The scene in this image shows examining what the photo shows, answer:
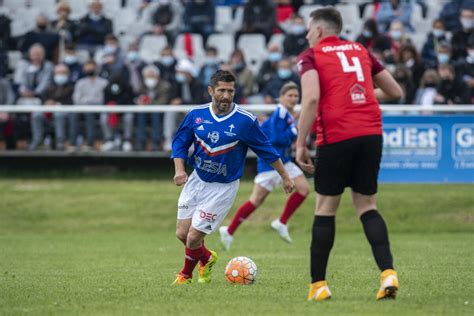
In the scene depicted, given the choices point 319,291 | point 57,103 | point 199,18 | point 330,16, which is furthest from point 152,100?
point 319,291

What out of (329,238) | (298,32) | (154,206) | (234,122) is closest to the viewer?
(329,238)

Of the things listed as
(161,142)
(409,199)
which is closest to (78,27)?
(161,142)

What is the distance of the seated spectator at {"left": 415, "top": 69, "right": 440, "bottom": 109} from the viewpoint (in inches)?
802

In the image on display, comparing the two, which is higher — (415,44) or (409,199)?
(415,44)

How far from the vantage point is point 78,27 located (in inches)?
951

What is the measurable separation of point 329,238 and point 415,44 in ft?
51.3

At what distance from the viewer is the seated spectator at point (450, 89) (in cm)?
2006

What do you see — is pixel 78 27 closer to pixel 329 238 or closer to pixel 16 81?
pixel 16 81

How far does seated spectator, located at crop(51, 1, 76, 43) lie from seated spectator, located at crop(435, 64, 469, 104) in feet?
29.0

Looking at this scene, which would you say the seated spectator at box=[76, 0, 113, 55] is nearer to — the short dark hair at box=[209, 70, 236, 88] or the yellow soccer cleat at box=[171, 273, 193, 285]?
the yellow soccer cleat at box=[171, 273, 193, 285]

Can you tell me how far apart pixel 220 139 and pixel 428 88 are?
1156cm

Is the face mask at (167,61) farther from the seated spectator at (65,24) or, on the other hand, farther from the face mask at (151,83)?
the seated spectator at (65,24)

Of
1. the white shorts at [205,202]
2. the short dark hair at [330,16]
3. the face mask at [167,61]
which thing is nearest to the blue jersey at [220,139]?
the white shorts at [205,202]

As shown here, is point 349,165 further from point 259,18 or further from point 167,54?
point 259,18
